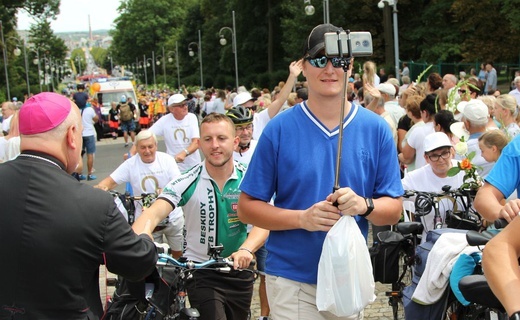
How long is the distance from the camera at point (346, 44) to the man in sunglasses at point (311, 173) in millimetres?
166

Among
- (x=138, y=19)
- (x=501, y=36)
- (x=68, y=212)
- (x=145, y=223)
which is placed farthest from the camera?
(x=138, y=19)

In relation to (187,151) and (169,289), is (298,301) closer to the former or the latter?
(169,289)

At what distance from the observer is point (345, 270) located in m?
3.34

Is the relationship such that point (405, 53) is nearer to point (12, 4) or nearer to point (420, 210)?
point (12, 4)

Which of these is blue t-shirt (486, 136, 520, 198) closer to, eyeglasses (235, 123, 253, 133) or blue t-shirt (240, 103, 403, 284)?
blue t-shirt (240, 103, 403, 284)

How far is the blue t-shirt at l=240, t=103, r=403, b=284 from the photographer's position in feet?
12.0

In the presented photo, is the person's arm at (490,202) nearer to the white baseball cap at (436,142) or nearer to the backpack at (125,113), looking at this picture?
the white baseball cap at (436,142)

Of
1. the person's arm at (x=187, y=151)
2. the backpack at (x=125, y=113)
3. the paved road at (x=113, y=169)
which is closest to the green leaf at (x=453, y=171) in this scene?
the paved road at (x=113, y=169)

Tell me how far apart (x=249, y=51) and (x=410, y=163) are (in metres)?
62.7

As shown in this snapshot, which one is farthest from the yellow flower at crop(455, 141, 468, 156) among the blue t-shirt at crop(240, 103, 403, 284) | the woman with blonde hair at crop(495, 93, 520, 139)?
the blue t-shirt at crop(240, 103, 403, 284)

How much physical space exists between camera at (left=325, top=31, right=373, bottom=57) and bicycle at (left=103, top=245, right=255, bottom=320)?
1306 mm

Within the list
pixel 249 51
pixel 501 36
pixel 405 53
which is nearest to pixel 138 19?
pixel 249 51

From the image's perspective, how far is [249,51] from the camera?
70.8 metres

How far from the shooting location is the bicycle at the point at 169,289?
3.82m
